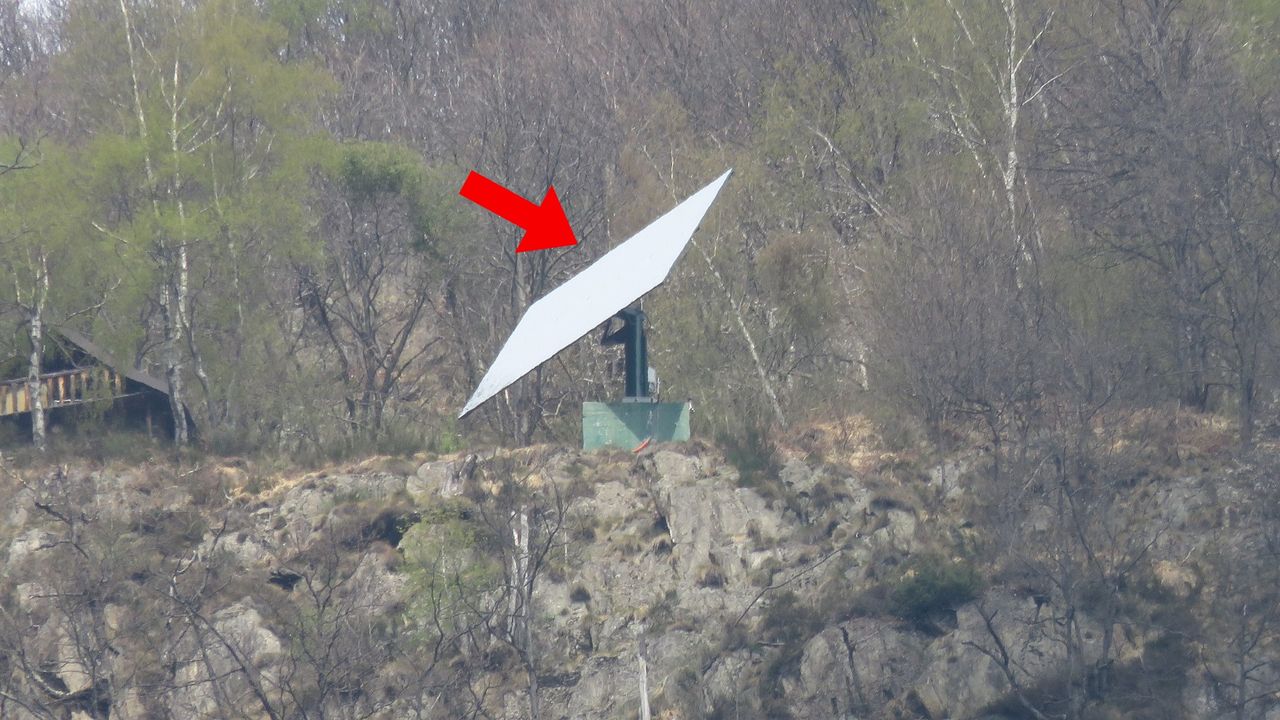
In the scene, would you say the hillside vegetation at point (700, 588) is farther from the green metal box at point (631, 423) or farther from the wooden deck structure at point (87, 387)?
the wooden deck structure at point (87, 387)

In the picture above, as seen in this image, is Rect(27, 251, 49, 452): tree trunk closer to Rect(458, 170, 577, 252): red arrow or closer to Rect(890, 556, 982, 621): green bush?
Rect(458, 170, 577, 252): red arrow

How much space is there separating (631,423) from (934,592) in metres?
5.47

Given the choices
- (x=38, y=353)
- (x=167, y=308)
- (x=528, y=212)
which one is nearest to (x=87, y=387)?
(x=38, y=353)

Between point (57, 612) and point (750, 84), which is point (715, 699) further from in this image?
point (750, 84)

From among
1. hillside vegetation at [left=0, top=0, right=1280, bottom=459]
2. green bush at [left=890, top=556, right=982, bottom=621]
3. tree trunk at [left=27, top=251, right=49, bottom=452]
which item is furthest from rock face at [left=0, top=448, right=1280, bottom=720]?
tree trunk at [left=27, top=251, right=49, bottom=452]

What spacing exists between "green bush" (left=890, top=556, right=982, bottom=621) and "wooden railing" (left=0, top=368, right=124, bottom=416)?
1719 centimetres

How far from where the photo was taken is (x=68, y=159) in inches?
1276

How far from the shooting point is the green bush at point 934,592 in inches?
878

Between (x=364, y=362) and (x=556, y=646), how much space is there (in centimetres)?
1388

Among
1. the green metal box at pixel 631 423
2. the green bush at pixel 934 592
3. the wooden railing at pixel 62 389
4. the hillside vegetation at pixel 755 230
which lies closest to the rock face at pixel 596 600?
the green bush at pixel 934 592

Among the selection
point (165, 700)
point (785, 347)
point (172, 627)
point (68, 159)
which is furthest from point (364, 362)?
point (165, 700)

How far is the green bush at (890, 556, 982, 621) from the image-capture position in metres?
22.3

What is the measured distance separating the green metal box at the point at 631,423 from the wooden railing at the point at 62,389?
39.2ft

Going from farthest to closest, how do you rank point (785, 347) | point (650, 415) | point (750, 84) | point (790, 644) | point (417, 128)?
point (417, 128) < point (750, 84) < point (785, 347) < point (650, 415) < point (790, 644)
